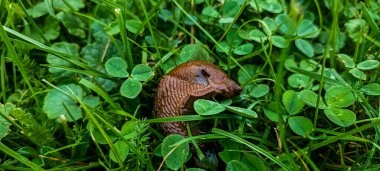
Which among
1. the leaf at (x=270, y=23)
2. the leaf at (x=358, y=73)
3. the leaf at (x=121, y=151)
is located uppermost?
the leaf at (x=270, y=23)

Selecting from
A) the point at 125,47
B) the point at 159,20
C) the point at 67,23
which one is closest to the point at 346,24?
the point at 159,20

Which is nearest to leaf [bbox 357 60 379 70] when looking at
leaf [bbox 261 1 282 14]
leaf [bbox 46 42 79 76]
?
leaf [bbox 261 1 282 14]

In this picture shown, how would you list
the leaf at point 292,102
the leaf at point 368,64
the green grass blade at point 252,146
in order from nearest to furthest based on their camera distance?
the green grass blade at point 252,146
the leaf at point 292,102
the leaf at point 368,64

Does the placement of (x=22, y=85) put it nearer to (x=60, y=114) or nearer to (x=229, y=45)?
(x=60, y=114)

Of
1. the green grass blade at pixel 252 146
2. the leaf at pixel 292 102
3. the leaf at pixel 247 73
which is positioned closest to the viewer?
the green grass blade at pixel 252 146

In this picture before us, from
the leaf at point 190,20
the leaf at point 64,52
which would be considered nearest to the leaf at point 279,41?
the leaf at point 190,20

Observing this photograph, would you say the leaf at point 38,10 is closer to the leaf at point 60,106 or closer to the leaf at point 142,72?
the leaf at point 60,106
